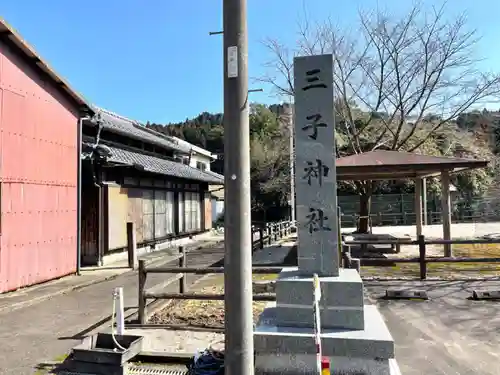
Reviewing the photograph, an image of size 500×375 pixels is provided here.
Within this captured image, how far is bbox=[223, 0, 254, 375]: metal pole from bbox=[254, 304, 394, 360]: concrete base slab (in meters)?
0.52

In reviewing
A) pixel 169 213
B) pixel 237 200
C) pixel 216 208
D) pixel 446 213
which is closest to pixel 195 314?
pixel 237 200

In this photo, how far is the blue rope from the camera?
3796 millimetres

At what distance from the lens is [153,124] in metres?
55.4

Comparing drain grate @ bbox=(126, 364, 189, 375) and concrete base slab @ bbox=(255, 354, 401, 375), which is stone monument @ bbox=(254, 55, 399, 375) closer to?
concrete base slab @ bbox=(255, 354, 401, 375)

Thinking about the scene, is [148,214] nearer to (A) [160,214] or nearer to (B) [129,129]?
(A) [160,214]

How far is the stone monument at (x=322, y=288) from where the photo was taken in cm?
362

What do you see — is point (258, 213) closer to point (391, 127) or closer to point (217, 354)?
point (391, 127)

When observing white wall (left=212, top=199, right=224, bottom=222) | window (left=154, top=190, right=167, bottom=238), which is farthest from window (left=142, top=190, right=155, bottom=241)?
white wall (left=212, top=199, right=224, bottom=222)

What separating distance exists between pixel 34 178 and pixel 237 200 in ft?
28.1

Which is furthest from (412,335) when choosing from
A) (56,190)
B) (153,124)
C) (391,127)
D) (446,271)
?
(153,124)

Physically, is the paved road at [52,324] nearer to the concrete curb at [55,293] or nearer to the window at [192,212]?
the concrete curb at [55,293]

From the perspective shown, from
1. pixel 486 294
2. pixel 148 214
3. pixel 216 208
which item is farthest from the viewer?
pixel 216 208

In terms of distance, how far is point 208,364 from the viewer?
3877 millimetres

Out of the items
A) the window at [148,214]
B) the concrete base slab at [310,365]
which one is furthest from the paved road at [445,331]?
the window at [148,214]
